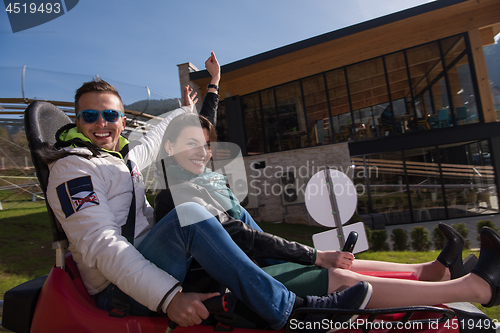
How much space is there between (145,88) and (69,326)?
5.57 ft

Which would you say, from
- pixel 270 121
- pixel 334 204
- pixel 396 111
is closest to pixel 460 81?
pixel 396 111

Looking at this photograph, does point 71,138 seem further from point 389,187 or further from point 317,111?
point 317,111

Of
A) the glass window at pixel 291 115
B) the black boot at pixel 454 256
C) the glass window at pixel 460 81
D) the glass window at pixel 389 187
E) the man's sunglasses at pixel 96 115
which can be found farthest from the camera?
the glass window at pixel 291 115

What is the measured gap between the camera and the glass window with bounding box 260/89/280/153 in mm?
12250

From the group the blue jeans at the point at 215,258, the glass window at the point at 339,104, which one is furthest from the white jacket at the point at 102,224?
the glass window at the point at 339,104

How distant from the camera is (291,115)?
12016 mm

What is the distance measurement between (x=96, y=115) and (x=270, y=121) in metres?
11.0

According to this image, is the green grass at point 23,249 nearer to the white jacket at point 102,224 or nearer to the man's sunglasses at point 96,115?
the white jacket at point 102,224

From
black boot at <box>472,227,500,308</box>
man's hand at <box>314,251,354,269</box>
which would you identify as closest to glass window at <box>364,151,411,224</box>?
black boot at <box>472,227,500,308</box>

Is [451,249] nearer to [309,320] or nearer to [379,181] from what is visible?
[309,320]

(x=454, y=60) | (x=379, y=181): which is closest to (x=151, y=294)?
(x=379, y=181)

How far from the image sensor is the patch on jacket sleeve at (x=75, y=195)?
4.58 feet

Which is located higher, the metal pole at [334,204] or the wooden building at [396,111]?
the wooden building at [396,111]

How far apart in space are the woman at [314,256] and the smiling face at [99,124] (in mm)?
379
